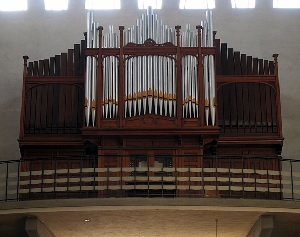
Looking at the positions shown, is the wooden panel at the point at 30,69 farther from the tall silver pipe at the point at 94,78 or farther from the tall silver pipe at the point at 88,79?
the tall silver pipe at the point at 94,78

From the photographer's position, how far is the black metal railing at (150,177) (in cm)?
2036

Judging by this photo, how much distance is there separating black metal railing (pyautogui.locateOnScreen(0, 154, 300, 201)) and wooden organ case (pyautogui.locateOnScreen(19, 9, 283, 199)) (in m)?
0.04

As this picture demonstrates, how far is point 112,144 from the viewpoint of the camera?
73.5 ft

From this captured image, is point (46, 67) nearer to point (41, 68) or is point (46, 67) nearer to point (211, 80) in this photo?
point (41, 68)

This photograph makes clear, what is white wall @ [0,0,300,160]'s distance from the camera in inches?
1032

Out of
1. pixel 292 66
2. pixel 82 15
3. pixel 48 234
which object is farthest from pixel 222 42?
pixel 48 234

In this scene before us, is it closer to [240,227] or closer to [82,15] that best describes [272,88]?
[240,227]

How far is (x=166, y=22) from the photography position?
26.8 meters

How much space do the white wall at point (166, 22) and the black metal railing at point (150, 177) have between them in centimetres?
369

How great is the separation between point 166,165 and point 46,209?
3.99m

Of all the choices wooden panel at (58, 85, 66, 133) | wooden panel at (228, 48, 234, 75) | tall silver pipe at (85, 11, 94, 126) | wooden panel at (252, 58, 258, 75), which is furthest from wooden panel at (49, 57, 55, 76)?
wooden panel at (252, 58, 258, 75)

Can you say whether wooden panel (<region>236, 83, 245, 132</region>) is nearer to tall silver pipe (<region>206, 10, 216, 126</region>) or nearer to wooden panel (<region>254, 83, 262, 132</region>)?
wooden panel (<region>254, 83, 262, 132</region>)

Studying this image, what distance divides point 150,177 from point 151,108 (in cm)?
269

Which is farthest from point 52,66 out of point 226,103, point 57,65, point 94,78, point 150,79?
point 226,103
